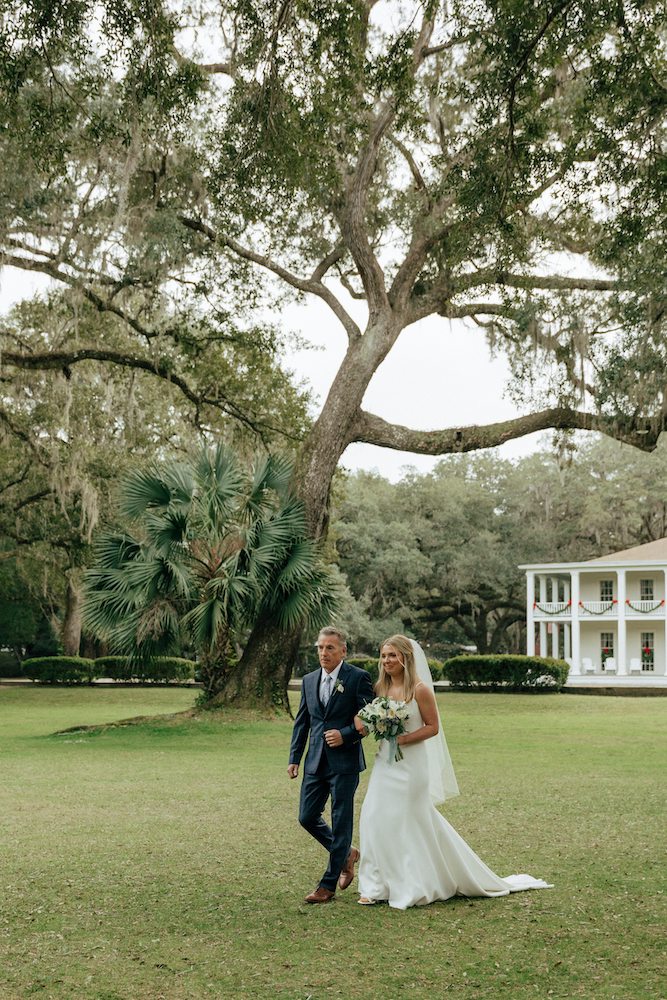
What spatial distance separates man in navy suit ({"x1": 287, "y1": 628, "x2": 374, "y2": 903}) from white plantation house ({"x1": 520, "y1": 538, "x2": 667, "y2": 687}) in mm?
30424

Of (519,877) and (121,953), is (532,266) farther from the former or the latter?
(121,953)

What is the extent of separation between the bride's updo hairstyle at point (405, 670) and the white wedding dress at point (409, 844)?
0.29ft

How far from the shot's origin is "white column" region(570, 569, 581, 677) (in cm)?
3750

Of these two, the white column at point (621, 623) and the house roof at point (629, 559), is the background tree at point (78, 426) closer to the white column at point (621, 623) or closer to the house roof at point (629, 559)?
the house roof at point (629, 559)

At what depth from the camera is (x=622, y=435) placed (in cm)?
1762

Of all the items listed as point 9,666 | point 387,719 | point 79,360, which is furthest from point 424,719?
point 9,666

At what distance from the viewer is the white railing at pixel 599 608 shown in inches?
1505

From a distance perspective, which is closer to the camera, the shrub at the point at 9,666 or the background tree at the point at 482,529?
the shrub at the point at 9,666

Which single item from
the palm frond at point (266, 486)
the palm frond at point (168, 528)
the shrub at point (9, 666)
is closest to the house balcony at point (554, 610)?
the shrub at point (9, 666)

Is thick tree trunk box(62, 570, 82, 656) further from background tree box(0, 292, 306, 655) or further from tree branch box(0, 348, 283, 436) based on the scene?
tree branch box(0, 348, 283, 436)

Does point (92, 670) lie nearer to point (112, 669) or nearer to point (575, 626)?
point (112, 669)

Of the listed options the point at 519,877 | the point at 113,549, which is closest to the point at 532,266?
the point at 113,549

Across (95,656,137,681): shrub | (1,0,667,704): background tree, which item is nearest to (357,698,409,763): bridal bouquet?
(1,0,667,704): background tree

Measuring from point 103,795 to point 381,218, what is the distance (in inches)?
490
